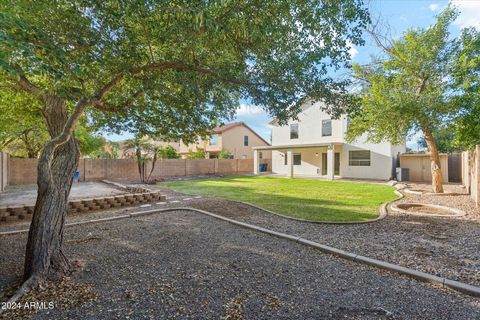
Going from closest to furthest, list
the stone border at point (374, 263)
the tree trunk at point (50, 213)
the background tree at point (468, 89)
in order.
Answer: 1. the tree trunk at point (50, 213)
2. the stone border at point (374, 263)
3. the background tree at point (468, 89)

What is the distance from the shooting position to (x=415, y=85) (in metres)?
10.9

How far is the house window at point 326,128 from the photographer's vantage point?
20.9 meters

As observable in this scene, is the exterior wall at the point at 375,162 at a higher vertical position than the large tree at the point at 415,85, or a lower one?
lower

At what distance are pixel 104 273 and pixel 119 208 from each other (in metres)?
5.07

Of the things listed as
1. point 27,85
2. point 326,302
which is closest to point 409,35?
point 326,302

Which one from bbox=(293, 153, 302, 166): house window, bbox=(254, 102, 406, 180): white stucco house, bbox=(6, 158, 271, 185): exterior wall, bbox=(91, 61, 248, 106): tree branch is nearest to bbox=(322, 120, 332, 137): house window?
bbox=(254, 102, 406, 180): white stucco house

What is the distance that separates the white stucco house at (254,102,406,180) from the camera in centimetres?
1850

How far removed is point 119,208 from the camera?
8.10 m

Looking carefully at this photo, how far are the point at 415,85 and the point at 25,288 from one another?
13.6 m

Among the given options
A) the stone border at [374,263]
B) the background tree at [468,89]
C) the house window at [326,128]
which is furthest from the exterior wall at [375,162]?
the stone border at [374,263]

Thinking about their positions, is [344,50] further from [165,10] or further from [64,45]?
[64,45]

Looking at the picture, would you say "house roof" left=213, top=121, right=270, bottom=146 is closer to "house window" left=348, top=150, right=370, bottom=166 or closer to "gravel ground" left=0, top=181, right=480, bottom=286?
"house window" left=348, top=150, right=370, bottom=166

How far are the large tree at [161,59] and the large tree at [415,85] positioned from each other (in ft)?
19.7

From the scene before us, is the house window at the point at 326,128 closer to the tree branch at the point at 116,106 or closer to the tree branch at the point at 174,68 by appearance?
the tree branch at the point at 174,68
